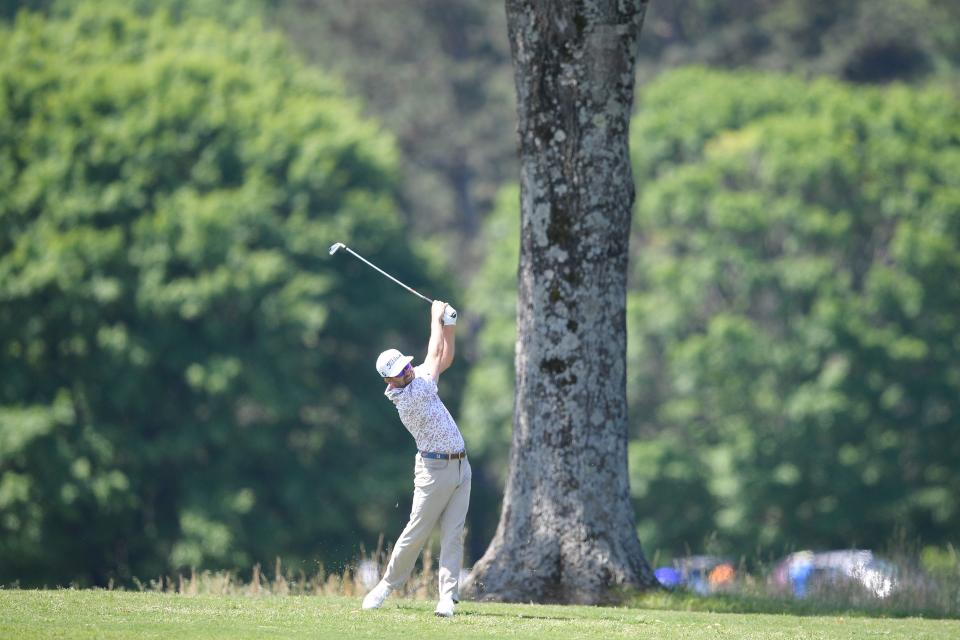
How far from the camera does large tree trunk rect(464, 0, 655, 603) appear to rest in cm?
1513

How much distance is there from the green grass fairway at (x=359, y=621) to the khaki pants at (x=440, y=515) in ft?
1.09

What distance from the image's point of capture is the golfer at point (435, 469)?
40.3 feet

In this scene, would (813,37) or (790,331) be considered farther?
(813,37)

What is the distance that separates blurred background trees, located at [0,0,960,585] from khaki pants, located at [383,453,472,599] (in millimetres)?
19860

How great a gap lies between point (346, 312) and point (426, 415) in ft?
82.5

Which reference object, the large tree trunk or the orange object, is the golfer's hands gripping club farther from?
the orange object

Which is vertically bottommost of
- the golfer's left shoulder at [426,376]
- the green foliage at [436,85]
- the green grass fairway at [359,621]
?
the green grass fairway at [359,621]

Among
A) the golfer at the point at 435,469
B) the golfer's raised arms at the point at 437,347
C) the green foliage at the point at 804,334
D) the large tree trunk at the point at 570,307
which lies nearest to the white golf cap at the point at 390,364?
the golfer at the point at 435,469

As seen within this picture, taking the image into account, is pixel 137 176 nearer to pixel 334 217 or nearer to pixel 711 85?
pixel 334 217

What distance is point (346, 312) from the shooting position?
122 ft

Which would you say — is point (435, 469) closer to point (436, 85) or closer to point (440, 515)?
point (440, 515)

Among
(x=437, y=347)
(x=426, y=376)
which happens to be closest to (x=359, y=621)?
(x=426, y=376)

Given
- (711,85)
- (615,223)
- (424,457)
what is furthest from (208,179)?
(424,457)

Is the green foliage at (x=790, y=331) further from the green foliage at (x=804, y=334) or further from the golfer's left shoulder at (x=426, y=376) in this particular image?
the golfer's left shoulder at (x=426, y=376)
